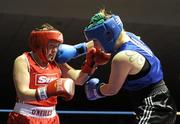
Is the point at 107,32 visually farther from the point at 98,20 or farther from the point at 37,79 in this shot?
the point at 37,79

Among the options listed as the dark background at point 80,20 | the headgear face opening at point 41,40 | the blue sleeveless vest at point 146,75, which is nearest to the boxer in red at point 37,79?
the headgear face opening at point 41,40

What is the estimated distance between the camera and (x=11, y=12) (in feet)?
20.0

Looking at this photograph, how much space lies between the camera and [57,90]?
2646 mm

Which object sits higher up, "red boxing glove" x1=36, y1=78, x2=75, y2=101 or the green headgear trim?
the green headgear trim

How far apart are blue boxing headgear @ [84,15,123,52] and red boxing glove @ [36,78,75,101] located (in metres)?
0.37

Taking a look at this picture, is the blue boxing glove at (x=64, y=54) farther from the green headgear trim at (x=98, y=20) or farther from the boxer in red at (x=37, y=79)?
the green headgear trim at (x=98, y=20)

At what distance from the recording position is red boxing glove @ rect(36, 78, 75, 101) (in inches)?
104

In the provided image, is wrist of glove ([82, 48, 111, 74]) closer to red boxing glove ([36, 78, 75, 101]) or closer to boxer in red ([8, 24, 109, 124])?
boxer in red ([8, 24, 109, 124])

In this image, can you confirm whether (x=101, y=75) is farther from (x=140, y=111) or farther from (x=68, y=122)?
(x=140, y=111)

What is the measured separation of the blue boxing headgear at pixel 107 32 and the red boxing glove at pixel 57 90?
367mm

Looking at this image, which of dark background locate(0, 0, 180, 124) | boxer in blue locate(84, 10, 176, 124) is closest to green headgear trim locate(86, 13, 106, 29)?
boxer in blue locate(84, 10, 176, 124)

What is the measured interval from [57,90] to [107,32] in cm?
50

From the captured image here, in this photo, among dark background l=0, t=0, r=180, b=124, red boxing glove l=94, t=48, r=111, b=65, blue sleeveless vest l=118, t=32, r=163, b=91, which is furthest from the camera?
dark background l=0, t=0, r=180, b=124

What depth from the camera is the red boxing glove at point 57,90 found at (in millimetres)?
→ 2646
